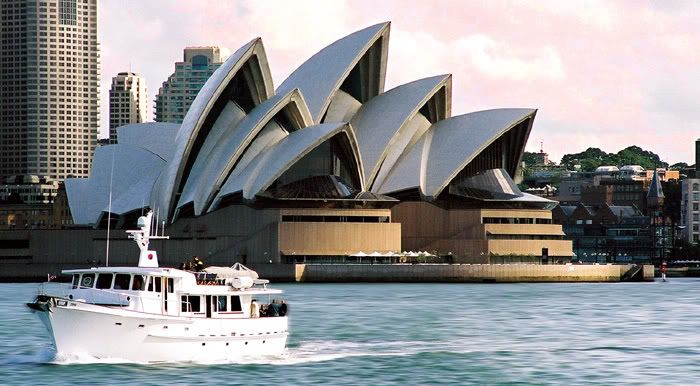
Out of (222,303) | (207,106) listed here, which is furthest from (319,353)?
(207,106)

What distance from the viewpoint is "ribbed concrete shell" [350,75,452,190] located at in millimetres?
119812

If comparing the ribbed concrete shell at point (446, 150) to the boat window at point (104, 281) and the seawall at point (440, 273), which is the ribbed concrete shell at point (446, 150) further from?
the boat window at point (104, 281)

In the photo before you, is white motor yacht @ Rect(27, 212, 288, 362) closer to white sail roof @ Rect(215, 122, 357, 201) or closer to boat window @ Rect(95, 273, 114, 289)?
boat window @ Rect(95, 273, 114, 289)

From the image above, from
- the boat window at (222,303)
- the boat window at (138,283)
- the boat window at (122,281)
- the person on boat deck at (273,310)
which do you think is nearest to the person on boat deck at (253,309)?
the person on boat deck at (273,310)

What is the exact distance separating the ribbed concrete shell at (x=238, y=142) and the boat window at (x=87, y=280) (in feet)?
224

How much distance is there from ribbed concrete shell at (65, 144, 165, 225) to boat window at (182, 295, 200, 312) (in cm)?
7415

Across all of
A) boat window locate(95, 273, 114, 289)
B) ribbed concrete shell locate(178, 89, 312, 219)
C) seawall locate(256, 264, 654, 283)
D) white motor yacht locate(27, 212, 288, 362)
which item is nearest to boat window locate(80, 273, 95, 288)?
white motor yacht locate(27, 212, 288, 362)

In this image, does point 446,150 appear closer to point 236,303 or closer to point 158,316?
point 236,303

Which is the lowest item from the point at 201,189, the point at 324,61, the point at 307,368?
the point at 307,368

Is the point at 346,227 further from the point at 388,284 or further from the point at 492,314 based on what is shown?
the point at 492,314

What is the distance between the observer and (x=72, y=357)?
143 ft

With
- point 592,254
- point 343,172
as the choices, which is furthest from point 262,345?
point 592,254

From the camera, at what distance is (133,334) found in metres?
43.6

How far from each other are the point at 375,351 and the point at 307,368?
18.5ft
